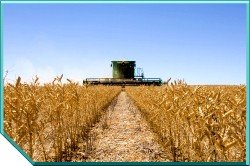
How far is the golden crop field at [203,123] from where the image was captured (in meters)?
3.74

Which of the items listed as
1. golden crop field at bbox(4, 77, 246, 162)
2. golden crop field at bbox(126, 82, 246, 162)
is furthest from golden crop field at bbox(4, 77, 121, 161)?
golden crop field at bbox(126, 82, 246, 162)

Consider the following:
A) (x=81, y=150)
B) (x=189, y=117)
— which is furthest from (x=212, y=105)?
(x=81, y=150)

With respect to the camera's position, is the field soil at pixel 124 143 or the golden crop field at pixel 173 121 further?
the field soil at pixel 124 143

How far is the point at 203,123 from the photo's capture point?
407 cm

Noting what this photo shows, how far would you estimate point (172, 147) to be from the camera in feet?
22.1

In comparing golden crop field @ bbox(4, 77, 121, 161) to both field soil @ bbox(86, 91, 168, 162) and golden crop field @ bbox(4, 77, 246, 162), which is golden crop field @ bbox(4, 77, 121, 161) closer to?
golden crop field @ bbox(4, 77, 246, 162)

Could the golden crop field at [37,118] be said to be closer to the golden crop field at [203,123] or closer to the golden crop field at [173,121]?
the golden crop field at [173,121]

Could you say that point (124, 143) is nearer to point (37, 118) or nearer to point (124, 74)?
point (37, 118)

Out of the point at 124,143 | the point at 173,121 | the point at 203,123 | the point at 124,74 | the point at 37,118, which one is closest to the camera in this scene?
the point at 203,123

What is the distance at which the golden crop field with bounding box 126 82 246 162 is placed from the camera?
3.74m

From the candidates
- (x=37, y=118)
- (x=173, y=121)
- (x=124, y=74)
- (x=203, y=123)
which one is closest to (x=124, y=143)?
(x=173, y=121)

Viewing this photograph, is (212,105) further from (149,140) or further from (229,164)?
(149,140)

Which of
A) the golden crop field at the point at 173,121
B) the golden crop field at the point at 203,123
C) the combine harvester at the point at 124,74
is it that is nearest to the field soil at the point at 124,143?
the golden crop field at the point at 173,121

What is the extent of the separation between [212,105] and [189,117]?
41 cm
